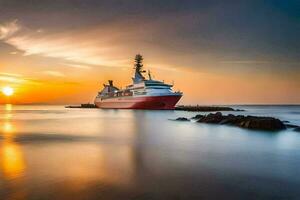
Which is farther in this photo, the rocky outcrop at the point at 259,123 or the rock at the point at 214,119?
the rock at the point at 214,119

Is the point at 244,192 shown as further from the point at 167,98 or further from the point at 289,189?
the point at 167,98

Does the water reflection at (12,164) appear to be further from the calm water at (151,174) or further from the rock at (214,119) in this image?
the rock at (214,119)

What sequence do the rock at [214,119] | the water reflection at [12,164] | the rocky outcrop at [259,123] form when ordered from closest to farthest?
the water reflection at [12,164] → the rocky outcrop at [259,123] → the rock at [214,119]

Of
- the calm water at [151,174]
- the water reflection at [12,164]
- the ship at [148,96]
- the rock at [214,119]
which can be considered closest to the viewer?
the calm water at [151,174]

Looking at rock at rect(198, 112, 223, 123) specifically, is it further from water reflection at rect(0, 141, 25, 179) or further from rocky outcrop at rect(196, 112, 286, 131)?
water reflection at rect(0, 141, 25, 179)

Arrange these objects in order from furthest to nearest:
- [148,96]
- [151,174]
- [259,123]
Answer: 1. [148,96]
2. [259,123]
3. [151,174]

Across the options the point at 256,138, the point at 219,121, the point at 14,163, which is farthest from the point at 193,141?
the point at 219,121

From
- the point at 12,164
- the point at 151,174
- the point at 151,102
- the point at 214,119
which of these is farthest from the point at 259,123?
the point at 151,102

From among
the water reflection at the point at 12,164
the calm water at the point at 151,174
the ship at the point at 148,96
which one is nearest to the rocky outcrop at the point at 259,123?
the calm water at the point at 151,174

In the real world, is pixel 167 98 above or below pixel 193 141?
above

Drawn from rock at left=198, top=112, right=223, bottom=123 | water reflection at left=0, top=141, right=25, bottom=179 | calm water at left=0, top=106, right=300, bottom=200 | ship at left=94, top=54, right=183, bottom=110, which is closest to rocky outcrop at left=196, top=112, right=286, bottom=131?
rock at left=198, top=112, right=223, bottom=123

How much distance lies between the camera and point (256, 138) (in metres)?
23.3

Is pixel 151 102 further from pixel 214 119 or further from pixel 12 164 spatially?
pixel 12 164

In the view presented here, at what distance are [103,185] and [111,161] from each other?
4.67 meters
